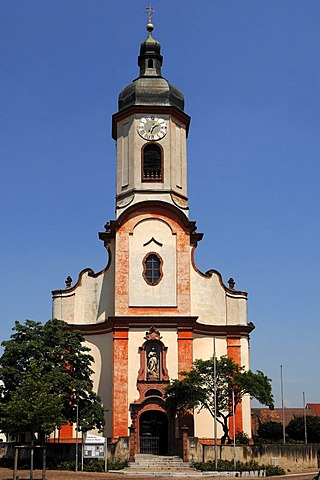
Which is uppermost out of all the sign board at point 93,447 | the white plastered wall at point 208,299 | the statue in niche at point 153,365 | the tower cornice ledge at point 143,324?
the white plastered wall at point 208,299

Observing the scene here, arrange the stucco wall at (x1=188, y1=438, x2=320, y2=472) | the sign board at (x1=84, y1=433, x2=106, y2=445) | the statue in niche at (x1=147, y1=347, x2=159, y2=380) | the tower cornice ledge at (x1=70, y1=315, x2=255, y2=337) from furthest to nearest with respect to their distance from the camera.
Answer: the tower cornice ledge at (x1=70, y1=315, x2=255, y2=337)
the statue in niche at (x1=147, y1=347, x2=159, y2=380)
the stucco wall at (x1=188, y1=438, x2=320, y2=472)
the sign board at (x1=84, y1=433, x2=106, y2=445)

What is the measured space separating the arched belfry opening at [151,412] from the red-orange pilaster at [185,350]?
3.35ft

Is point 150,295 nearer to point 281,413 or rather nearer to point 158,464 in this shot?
point 158,464

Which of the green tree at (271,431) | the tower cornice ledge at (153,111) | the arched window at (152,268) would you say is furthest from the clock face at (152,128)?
the green tree at (271,431)

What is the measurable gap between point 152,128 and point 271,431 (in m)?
31.4

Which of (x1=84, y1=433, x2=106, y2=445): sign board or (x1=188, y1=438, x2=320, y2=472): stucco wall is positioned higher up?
(x1=84, y1=433, x2=106, y2=445): sign board

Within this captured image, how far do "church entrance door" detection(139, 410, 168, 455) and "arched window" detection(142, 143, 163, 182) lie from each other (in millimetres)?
15581

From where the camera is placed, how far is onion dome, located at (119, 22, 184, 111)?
4938 cm

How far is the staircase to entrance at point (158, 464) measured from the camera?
38.6 metres

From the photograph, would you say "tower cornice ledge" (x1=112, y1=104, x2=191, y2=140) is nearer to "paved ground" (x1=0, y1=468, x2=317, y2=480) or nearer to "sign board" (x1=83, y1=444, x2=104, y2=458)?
"sign board" (x1=83, y1=444, x2=104, y2=458)

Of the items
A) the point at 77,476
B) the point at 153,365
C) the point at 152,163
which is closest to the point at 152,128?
the point at 152,163

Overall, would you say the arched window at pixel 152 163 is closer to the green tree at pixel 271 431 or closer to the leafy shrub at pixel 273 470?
the leafy shrub at pixel 273 470

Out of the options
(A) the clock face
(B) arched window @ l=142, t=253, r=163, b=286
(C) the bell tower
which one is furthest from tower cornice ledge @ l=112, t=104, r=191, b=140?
(B) arched window @ l=142, t=253, r=163, b=286

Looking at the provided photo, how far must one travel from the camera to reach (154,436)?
140ft
